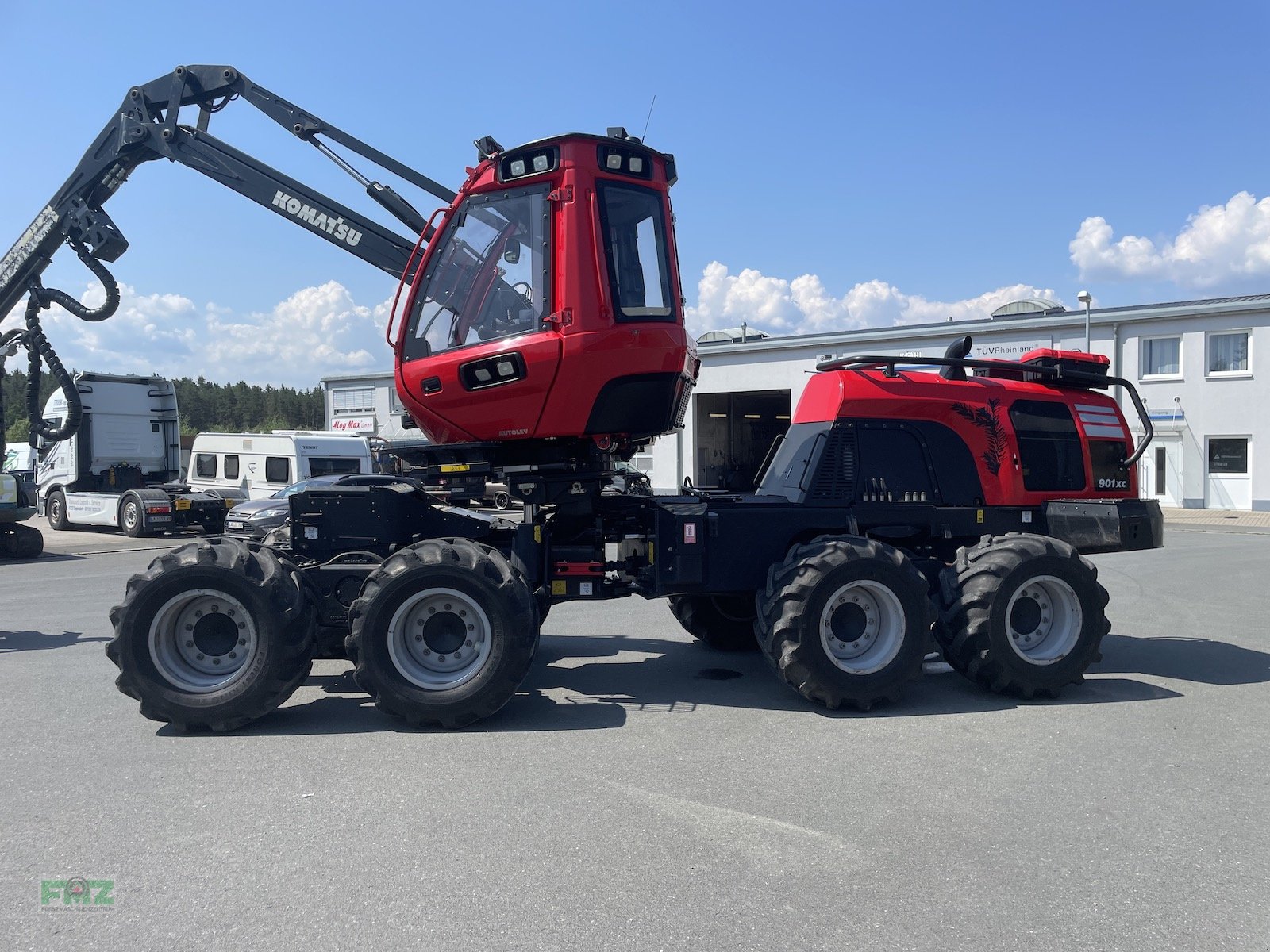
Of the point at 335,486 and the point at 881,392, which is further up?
the point at 881,392

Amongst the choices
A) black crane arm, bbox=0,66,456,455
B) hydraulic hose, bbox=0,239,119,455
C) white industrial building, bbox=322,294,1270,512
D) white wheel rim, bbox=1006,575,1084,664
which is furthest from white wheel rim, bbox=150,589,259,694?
white industrial building, bbox=322,294,1270,512

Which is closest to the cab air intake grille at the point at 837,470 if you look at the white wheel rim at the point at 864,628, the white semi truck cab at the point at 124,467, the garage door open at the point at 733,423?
the white wheel rim at the point at 864,628

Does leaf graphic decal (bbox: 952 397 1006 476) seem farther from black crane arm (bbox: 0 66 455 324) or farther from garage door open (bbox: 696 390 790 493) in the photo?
garage door open (bbox: 696 390 790 493)

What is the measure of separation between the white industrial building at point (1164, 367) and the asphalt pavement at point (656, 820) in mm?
19190

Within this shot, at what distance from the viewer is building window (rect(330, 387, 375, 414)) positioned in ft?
151

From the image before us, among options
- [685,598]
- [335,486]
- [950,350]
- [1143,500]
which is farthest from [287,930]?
[1143,500]

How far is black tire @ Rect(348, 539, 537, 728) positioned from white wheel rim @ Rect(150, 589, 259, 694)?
0.73m

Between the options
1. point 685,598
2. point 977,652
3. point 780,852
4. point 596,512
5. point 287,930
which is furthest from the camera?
point 685,598

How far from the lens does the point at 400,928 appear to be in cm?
348

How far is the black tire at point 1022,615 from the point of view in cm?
657

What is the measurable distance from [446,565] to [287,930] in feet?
9.04

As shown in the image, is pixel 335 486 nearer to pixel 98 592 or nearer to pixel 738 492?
pixel 738 492

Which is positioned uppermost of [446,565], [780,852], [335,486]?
[335,486]

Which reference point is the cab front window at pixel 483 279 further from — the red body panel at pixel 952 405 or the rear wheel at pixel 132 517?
the rear wheel at pixel 132 517
